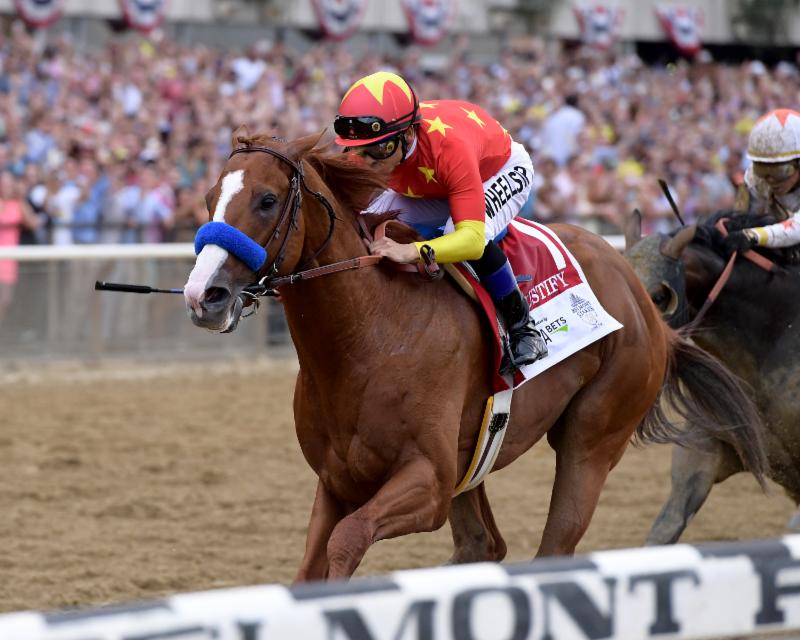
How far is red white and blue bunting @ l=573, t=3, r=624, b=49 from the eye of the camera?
71.1 ft

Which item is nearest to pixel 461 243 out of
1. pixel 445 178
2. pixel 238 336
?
pixel 445 178

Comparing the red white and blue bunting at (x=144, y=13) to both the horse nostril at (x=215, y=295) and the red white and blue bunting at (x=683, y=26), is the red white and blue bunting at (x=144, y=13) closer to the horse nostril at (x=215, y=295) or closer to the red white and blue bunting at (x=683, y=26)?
the red white and blue bunting at (x=683, y=26)

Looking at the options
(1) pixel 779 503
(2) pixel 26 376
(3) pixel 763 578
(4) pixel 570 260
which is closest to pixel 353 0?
(2) pixel 26 376

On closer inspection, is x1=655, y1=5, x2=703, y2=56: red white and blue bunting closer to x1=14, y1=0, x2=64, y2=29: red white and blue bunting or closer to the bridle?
x1=14, y1=0, x2=64, y2=29: red white and blue bunting

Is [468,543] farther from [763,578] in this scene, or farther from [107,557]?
[763,578]

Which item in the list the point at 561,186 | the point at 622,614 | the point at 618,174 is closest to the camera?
the point at 622,614

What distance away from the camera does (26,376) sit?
366 inches

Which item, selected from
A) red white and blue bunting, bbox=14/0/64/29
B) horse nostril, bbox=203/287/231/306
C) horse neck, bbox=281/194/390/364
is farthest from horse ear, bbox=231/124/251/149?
red white and blue bunting, bbox=14/0/64/29

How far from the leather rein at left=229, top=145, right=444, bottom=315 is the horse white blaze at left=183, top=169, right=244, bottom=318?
0.11m

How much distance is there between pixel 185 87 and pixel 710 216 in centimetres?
860

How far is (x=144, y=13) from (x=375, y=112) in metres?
13.7

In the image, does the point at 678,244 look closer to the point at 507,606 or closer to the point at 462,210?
the point at 462,210

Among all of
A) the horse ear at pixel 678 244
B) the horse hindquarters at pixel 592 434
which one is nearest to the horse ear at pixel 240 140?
the horse hindquarters at pixel 592 434

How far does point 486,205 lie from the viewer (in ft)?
13.6
